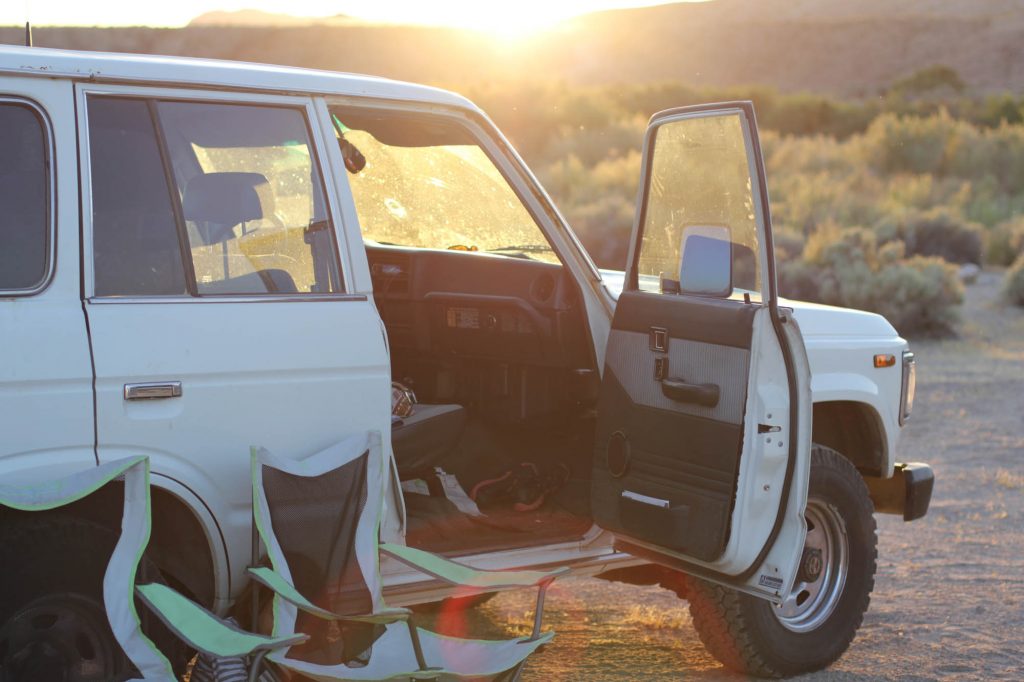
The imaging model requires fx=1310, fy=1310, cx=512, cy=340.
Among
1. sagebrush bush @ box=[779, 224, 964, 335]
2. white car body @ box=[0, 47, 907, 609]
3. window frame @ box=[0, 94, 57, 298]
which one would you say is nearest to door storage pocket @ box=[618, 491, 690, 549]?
white car body @ box=[0, 47, 907, 609]

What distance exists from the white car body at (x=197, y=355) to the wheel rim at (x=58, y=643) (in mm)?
367

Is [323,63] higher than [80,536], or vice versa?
[323,63]

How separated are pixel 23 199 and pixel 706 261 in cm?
209

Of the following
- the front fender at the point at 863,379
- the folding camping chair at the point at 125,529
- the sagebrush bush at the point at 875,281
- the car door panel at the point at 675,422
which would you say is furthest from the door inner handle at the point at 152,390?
the sagebrush bush at the point at 875,281

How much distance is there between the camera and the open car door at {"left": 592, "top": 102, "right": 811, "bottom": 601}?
4.10m

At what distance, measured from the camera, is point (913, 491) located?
207 inches

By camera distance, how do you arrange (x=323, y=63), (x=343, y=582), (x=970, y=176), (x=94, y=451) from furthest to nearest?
1. (x=323, y=63)
2. (x=970, y=176)
3. (x=343, y=582)
4. (x=94, y=451)

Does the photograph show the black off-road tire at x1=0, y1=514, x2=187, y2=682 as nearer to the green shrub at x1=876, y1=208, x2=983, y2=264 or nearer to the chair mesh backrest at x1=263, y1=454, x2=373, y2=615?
the chair mesh backrest at x1=263, y1=454, x2=373, y2=615

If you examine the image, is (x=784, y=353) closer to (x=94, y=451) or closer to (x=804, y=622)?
(x=804, y=622)

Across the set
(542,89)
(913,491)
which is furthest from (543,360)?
(542,89)

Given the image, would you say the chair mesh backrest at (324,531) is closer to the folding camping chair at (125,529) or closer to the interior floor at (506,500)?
the folding camping chair at (125,529)

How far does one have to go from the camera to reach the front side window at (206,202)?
360 cm

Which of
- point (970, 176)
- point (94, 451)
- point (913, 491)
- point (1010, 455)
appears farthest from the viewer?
point (970, 176)

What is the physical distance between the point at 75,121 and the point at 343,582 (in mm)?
1486
